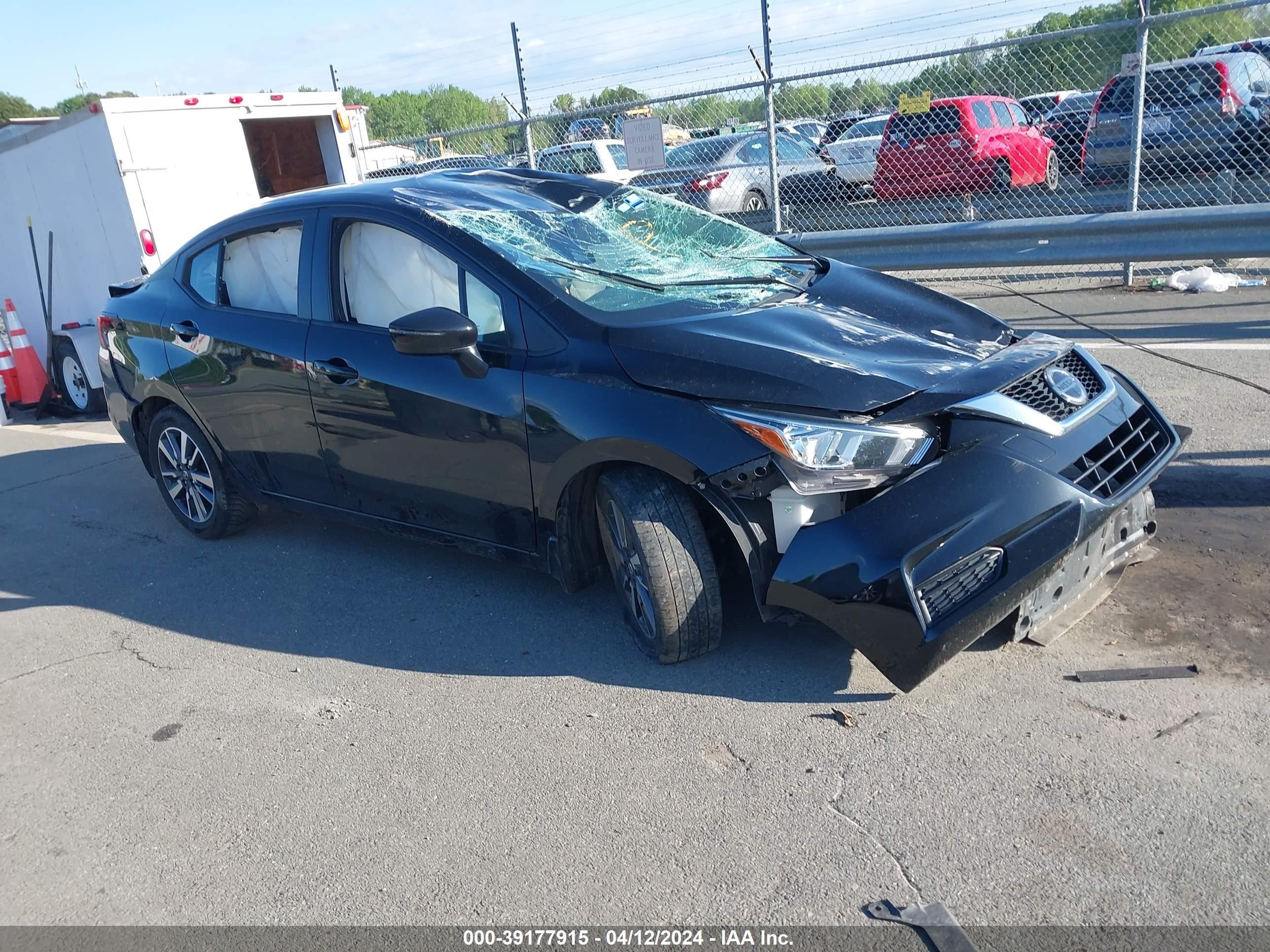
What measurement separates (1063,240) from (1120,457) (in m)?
5.61

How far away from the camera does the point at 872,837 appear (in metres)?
2.84

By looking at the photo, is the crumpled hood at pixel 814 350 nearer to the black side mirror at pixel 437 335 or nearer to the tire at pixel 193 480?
the black side mirror at pixel 437 335

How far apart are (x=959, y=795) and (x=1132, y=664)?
36.6 inches

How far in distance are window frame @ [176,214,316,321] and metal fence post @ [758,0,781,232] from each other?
6109 millimetres

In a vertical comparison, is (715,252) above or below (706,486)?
above

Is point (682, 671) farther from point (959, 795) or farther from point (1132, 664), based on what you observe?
point (1132, 664)

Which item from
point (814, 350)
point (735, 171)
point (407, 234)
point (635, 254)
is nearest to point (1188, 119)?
point (735, 171)

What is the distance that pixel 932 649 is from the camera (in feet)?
10.2

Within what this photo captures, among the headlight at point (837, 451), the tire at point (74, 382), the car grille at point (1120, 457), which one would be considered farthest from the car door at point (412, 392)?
the tire at point (74, 382)

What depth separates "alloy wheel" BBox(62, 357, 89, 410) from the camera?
9703 millimetres

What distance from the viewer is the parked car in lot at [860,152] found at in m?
13.0

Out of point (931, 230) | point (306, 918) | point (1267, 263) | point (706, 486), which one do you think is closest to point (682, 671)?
point (706, 486)

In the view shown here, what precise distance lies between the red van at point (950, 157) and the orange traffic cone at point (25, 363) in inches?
362

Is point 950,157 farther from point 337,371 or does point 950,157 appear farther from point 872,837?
point 872,837
